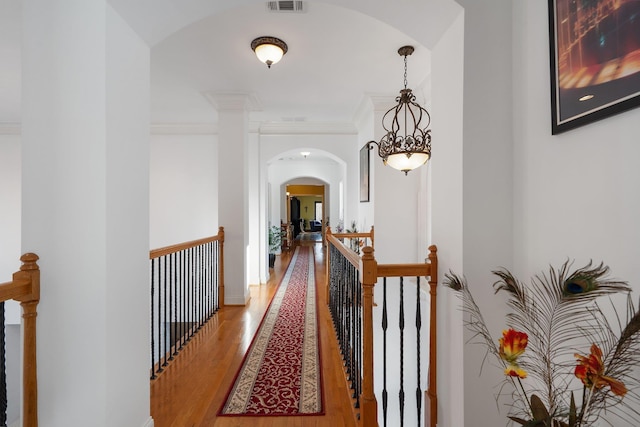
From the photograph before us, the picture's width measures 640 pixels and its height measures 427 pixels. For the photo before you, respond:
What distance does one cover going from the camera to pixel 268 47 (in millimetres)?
2932

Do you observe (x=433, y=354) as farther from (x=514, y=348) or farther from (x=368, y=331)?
(x=514, y=348)

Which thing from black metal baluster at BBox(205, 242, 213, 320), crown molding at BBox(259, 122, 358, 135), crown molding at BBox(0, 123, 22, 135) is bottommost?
black metal baluster at BBox(205, 242, 213, 320)

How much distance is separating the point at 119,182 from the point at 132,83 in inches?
21.5

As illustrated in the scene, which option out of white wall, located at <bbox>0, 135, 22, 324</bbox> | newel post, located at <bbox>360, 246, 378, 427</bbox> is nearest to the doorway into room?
white wall, located at <bbox>0, 135, 22, 324</bbox>

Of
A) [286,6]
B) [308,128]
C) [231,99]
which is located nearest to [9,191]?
[231,99]

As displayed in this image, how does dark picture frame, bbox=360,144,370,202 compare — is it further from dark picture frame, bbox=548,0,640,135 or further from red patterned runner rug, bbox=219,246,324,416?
dark picture frame, bbox=548,0,640,135

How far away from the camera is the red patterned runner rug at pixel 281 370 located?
205 centimetres

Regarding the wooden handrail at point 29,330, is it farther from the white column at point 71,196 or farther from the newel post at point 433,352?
the newel post at point 433,352

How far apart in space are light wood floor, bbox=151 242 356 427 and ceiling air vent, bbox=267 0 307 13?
2931 mm

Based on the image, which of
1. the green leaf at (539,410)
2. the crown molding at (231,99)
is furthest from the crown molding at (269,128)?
the green leaf at (539,410)

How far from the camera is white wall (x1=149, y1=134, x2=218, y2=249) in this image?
234 inches

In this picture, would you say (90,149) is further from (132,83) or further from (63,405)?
(63,405)

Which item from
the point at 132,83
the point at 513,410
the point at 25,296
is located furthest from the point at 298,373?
the point at 132,83

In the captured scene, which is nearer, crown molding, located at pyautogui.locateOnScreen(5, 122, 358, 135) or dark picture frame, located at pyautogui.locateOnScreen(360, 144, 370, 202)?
dark picture frame, located at pyautogui.locateOnScreen(360, 144, 370, 202)
